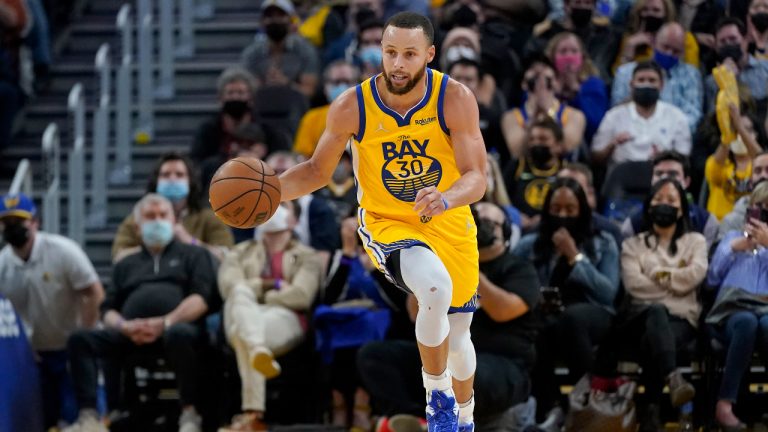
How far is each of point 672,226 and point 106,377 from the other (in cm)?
422

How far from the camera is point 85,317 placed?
11.6m

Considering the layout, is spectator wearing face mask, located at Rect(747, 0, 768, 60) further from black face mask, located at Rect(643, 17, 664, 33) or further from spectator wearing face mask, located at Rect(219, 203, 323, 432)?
spectator wearing face mask, located at Rect(219, 203, 323, 432)

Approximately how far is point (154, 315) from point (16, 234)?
56.4 inches

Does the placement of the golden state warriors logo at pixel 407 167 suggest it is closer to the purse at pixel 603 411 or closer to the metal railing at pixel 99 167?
the purse at pixel 603 411

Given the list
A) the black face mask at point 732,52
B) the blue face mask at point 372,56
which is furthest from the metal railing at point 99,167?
the black face mask at point 732,52

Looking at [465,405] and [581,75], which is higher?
[581,75]

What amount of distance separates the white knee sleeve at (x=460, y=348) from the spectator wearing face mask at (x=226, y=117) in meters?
5.23

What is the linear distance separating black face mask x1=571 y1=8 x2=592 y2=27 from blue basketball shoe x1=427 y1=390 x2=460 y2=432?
6507mm

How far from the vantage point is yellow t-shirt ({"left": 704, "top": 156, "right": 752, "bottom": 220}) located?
1084 centimetres

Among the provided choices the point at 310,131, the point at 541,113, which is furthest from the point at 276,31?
the point at 541,113

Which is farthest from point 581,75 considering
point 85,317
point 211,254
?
point 85,317

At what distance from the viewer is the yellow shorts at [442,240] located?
7496 mm

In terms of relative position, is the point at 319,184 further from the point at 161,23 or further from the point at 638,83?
the point at 161,23

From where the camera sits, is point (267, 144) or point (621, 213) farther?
point (267, 144)
